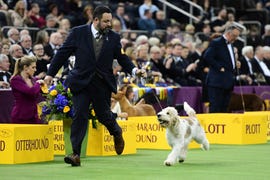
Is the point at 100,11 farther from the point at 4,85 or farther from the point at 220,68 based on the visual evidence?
the point at 220,68

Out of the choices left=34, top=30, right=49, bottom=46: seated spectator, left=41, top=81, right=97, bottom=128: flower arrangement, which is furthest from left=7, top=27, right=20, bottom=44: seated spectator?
left=41, top=81, right=97, bottom=128: flower arrangement

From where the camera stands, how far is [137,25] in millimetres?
20812

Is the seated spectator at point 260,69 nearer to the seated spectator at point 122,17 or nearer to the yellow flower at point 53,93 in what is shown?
the seated spectator at point 122,17

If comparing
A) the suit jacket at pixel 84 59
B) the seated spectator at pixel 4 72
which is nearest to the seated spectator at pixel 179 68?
the seated spectator at pixel 4 72

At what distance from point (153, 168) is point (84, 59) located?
1.38 m

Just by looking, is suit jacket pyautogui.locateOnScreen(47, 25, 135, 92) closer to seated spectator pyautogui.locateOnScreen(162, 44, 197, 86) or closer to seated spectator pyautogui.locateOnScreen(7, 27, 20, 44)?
seated spectator pyautogui.locateOnScreen(7, 27, 20, 44)

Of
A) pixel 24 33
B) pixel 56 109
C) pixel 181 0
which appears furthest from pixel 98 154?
pixel 181 0

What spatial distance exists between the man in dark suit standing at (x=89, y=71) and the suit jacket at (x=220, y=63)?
5.05 metres

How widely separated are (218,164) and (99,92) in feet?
5.22

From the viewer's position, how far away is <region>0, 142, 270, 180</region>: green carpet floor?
8.62 m

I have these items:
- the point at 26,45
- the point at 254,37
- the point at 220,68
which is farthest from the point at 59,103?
the point at 254,37

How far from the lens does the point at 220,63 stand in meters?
14.7

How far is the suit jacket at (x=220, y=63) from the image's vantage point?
14.6m

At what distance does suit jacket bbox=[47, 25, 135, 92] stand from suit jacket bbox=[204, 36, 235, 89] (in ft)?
16.7
